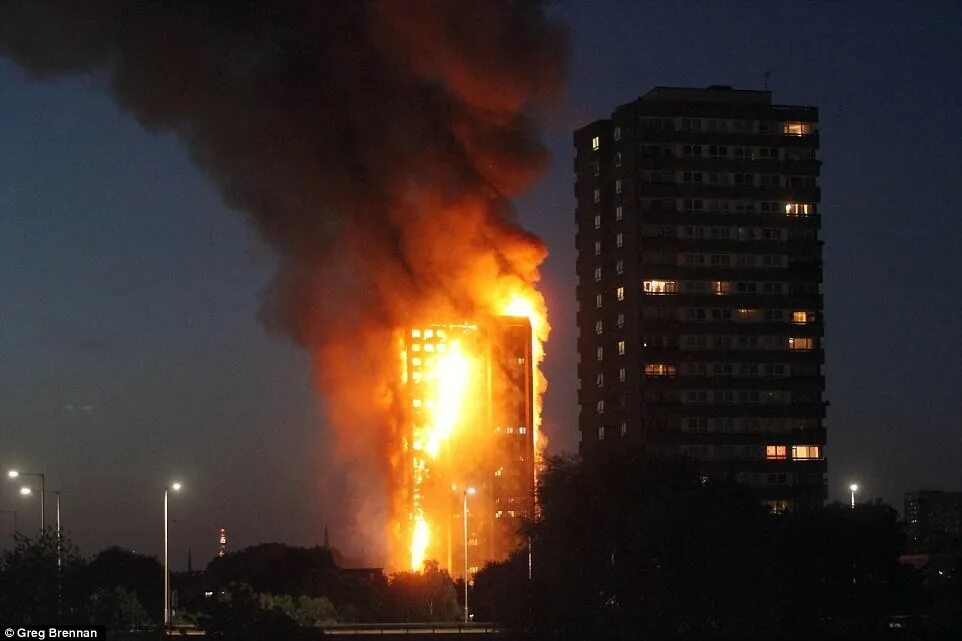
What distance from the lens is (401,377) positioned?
159 metres

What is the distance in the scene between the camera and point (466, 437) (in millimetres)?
159875

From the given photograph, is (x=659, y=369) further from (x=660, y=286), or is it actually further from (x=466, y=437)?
(x=466, y=437)

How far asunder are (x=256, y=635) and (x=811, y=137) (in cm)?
10742

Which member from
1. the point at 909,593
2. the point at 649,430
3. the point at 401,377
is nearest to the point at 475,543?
the point at 401,377

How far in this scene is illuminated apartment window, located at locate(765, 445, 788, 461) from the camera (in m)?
185

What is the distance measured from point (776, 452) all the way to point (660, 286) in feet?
71.0

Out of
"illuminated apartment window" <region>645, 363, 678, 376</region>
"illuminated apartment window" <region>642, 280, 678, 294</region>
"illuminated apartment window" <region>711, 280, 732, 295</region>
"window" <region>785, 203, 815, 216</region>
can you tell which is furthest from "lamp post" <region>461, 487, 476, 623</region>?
"window" <region>785, 203, 815, 216</region>

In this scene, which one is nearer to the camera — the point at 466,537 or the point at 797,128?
the point at 466,537

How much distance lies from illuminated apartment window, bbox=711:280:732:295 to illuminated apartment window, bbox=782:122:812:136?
58.4 ft

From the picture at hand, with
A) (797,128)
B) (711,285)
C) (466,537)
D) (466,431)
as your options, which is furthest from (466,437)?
(797,128)

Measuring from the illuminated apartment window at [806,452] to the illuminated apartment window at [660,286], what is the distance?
2144 cm

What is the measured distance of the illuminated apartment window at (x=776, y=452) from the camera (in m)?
185

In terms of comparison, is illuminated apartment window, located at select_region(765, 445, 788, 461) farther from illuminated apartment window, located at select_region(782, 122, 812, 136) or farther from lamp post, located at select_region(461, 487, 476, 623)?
lamp post, located at select_region(461, 487, 476, 623)

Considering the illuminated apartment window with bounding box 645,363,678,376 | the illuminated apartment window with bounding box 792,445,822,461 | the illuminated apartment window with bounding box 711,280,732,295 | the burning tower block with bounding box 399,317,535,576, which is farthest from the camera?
the illuminated apartment window with bounding box 792,445,822,461
